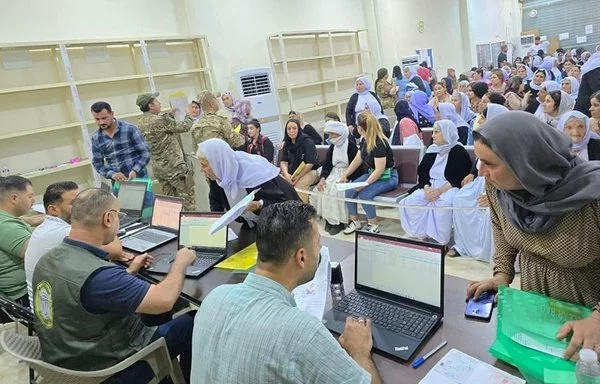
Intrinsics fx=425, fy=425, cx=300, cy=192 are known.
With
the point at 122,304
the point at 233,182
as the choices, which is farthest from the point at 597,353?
the point at 233,182

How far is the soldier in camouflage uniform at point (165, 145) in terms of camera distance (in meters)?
4.65

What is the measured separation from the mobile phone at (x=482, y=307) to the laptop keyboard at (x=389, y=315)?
123 mm

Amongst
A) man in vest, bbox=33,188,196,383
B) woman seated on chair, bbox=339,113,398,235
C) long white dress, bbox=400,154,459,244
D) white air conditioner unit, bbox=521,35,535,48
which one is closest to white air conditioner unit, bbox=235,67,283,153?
woman seated on chair, bbox=339,113,398,235

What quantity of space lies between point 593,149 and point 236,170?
2686 mm

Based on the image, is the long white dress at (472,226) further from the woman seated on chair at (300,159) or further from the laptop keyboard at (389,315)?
the laptop keyboard at (389,315)

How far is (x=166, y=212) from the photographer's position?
282cm

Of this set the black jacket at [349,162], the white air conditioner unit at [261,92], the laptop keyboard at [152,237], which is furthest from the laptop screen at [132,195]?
the white air conditioner unit at [261,92]

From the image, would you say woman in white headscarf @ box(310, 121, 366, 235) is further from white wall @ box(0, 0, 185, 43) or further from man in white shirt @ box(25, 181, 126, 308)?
white wall @ box(0, 0, 185, 43)

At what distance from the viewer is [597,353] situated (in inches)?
40.8

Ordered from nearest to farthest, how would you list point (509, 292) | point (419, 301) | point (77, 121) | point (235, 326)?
point (235, 326), point (509, 292), point (419, 301), point (77, 121)

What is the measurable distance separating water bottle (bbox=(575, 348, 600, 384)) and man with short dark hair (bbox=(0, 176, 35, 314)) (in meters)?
2.65

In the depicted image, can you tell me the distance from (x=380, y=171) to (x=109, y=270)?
9.54 ft

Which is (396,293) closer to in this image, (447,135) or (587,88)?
(447,135)

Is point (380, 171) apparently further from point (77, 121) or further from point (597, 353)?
point (77, 121)
